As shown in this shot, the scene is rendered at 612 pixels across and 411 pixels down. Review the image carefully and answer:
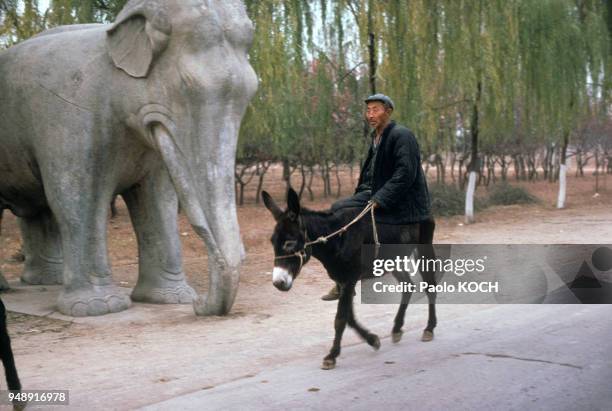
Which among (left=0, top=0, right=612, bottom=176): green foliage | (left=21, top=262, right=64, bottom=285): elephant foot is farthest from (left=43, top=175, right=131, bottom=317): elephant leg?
(left=0, top=0, right=612, bottom=176): green foliage

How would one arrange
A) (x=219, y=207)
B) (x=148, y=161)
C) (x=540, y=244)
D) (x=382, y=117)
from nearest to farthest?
1. (x=382, y=117)
2. (x=219, y=207)
3. (x=148, y=161)
4. (x=540, y=244)

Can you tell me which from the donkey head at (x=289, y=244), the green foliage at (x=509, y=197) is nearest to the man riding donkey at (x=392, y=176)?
the donkey head at (x=289, y=244)

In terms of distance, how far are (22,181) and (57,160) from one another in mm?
1042

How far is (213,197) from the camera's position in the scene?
677cm

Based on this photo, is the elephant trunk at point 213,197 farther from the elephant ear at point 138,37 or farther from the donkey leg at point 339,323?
the donkey leg at point 339,323

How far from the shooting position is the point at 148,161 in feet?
25.9

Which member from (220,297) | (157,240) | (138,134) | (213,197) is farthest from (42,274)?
(213,197)

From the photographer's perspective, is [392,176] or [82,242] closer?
[392,176]

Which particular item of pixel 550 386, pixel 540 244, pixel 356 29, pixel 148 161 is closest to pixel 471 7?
pixel 356 29

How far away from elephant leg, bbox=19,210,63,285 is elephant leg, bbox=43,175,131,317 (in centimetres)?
180

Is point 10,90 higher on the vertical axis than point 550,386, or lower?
higher

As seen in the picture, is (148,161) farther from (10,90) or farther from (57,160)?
(10,90)

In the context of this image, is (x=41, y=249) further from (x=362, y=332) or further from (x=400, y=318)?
(x=362, y=332)

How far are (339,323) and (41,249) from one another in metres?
5.18
